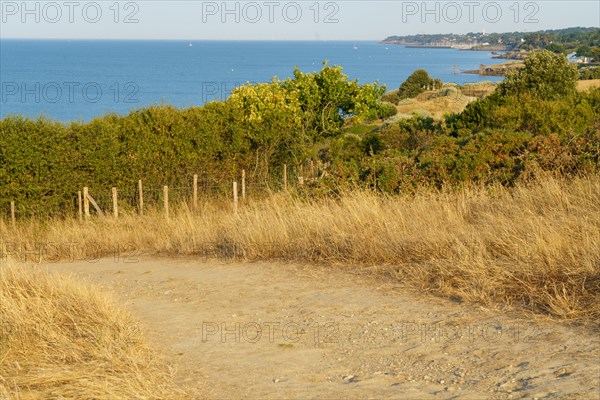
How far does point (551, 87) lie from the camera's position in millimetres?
37312

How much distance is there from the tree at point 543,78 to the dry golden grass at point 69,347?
3104 cm

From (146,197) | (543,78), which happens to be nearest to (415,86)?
(543,78)

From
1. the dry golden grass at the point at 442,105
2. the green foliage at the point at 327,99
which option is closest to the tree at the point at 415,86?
the dry golden grass at the point at 442,105

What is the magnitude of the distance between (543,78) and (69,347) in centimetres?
3463

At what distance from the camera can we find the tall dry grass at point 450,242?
7766mm

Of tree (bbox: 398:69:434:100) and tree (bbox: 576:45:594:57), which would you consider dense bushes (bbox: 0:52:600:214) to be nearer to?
tree (bbox: 398:69:434:100)

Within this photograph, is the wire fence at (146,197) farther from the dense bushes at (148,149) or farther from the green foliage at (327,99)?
the green foliage at (327,99)

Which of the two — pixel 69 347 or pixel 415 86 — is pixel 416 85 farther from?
pixel 69 347

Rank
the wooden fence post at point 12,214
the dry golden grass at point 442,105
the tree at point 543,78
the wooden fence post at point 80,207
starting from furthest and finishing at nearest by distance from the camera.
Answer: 1. the dry golden grass at point 442,105
2. the tree at point 543,78
3. the wooden fence post at point 12,214
4. the wooden fence post at point 80,207

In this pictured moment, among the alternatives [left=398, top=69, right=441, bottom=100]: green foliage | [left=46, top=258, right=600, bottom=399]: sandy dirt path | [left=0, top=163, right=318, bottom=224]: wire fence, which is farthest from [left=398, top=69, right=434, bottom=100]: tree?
[left=46, top=258, right=600, bottom=399]: sandy dirt path

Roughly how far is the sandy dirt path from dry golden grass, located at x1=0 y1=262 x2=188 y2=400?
37 cm

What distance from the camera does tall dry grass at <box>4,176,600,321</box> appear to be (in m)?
7.77

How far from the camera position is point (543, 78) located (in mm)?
37938

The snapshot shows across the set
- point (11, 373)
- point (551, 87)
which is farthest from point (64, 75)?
point (11, 373)
